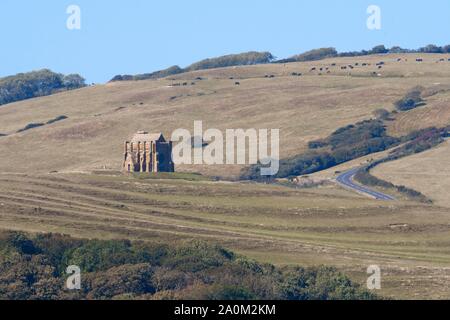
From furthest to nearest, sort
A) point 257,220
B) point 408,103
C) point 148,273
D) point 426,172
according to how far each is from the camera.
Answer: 1. point 408,103
2. point 426,172
3. point 257,220
4. point 148,273

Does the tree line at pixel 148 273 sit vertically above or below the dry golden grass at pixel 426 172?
above

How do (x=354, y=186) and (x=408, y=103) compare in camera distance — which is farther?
(x=408, y=103)

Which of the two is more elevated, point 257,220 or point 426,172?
point 257,220

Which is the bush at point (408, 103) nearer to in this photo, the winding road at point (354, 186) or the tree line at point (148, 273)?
the winding road at point (354, 186)

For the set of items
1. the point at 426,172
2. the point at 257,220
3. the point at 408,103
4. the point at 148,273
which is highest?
the point at 408,103

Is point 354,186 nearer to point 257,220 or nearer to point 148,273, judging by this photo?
point 257,220

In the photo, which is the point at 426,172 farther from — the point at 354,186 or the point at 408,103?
the point at 408,103

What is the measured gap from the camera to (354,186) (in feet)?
479

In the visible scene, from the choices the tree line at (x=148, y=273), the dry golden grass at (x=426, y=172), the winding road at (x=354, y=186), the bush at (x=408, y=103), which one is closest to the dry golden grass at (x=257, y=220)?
the tree line at (x=148, y=273)

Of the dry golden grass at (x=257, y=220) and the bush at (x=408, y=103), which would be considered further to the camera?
the bush at (x=408, y=103)

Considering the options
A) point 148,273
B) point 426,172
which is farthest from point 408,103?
point 148,273

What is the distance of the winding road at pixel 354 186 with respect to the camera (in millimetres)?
133700

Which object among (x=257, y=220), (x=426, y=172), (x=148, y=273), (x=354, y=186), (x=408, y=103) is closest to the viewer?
(x=148, y=273)

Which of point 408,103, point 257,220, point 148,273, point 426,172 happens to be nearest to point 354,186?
point 426,172
